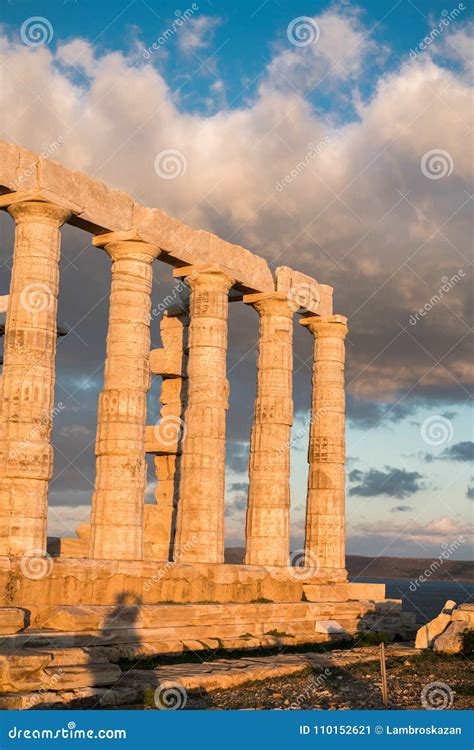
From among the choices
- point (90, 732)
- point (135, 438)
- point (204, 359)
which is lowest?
point (90, 732)

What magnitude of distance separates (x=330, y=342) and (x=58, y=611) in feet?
54.5

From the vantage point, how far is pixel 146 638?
20.6 meters

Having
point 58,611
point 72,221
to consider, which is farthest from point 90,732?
point 72,221

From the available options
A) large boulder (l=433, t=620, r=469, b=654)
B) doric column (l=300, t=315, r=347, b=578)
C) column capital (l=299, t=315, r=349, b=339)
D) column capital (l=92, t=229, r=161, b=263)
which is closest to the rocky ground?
large boulder (l=433, t=620, r=469, b=654)

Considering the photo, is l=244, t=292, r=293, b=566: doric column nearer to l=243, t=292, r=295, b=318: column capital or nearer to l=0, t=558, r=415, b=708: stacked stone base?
l=243, t=292, r=295, b=318: column capital

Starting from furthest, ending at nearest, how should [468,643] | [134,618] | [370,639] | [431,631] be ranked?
1. [370,639]
2. [431,631]
3. [134,618]
4. [468,643]

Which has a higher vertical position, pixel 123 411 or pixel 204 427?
pixel 204 427

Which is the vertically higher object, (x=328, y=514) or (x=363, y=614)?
(x=328, y=514)

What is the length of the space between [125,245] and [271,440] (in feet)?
27.3

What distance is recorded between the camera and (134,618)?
21109mm

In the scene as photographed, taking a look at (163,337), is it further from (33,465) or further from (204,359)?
(33,465)

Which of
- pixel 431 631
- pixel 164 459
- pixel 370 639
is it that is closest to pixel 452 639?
pixel 431 631

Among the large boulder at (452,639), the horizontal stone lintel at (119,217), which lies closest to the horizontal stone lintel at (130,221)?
the horizontal stone lintel at (119,217)

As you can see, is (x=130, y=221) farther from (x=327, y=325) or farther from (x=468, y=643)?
(x=468, y=643)
